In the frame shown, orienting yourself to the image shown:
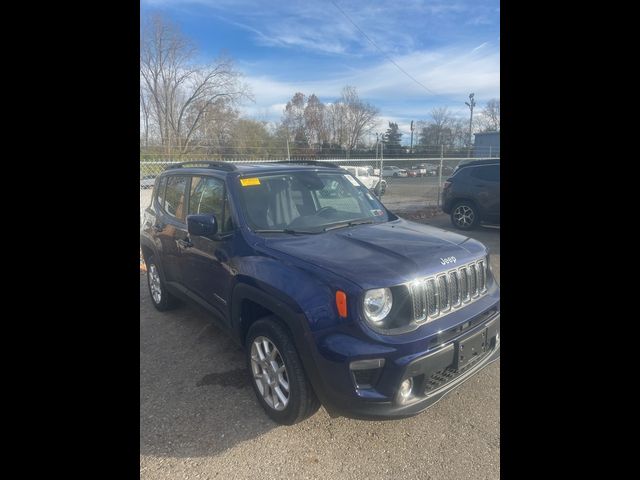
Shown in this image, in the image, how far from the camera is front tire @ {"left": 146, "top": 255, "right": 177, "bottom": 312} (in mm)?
4559

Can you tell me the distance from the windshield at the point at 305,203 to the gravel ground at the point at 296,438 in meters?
1.40

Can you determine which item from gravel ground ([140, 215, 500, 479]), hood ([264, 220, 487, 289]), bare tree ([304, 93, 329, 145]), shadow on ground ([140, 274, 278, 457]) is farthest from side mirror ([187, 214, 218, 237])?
bare tree ([304, 93, 329, 145])

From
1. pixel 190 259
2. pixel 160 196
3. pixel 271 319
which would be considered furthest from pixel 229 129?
pixel 271 319

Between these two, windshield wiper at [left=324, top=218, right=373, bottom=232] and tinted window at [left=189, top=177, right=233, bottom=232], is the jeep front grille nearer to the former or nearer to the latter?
windshield wiper at [left=324, top=218, right=373, bottom=232]

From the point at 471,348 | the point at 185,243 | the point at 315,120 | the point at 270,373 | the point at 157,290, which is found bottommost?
the point at 270,373

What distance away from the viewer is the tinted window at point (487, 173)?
9.21 m

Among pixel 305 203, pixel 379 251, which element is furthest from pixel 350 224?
pixel 379 251

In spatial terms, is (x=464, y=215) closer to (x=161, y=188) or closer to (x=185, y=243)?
(x=161, y=188)

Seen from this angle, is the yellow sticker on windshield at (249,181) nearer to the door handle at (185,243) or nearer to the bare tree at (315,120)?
the door handle at (185,243)

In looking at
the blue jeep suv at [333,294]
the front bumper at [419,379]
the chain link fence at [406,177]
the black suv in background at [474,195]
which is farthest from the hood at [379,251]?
the chain link fence at [406,177]

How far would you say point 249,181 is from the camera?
323cm

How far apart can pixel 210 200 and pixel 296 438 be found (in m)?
2.17
